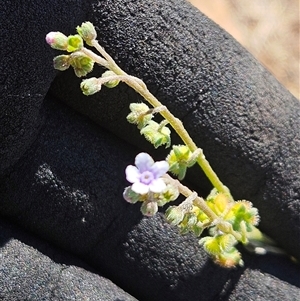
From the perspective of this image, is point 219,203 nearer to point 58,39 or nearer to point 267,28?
point 58,39

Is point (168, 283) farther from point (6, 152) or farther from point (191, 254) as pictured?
point (6, 152)

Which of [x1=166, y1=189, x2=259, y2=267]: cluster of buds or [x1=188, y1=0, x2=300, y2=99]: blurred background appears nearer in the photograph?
[x1=166, y1=189, x2=259, y2=267]: cluster of buds

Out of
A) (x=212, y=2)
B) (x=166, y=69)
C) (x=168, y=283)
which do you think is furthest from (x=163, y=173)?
(x=212, y=2)

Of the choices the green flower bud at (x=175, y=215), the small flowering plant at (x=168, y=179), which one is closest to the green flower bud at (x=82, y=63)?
the small flowering plant at (x=168, y=179)

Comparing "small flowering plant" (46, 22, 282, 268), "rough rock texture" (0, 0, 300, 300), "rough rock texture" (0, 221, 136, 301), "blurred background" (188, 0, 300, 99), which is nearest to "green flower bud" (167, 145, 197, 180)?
"small flowering plant" (46, 22, 282, 268)

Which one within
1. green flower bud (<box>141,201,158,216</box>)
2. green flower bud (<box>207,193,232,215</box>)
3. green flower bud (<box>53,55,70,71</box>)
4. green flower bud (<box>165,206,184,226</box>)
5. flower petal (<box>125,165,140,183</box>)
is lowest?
green flower bud (<box>141,201,158,216</box>)

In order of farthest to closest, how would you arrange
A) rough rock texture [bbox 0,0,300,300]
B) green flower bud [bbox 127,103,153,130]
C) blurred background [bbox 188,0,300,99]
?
blurred background [bbox 188,0,300,99] < rough rock texture [bbox 0,0,300,300] < green flower bud [bbox 127,103,153,130]

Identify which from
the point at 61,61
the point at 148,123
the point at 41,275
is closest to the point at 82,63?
the point at 61,61

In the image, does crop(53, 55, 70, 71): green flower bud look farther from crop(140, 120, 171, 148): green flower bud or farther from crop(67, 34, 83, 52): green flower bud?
crop(140, 120, 171, 148): green flower bud
